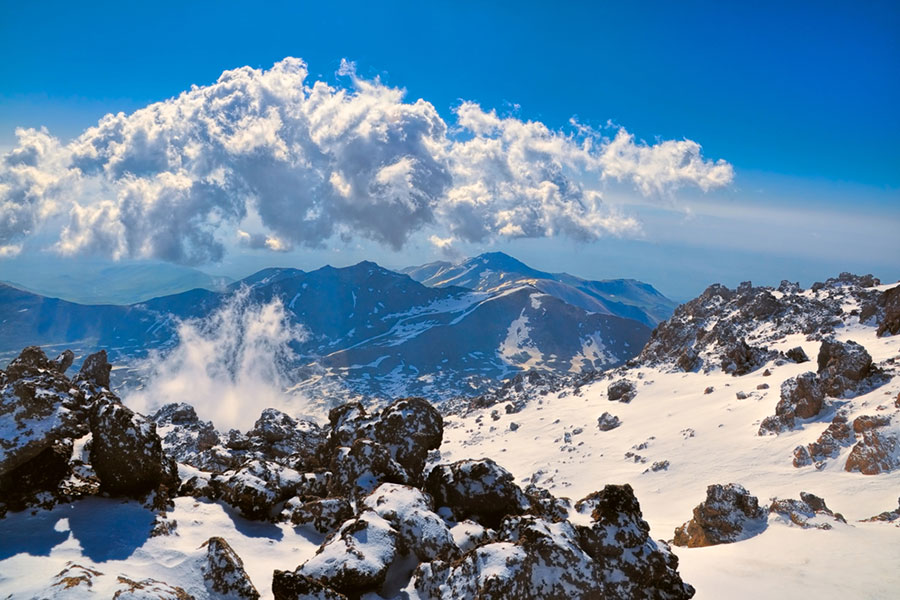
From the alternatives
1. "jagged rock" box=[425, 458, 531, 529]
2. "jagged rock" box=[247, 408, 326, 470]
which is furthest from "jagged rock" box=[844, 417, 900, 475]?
"jagged rock" box=[247, 408, 326, 470]

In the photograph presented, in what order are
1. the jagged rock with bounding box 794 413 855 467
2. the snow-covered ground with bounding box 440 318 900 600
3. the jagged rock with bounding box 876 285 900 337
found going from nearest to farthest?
the snow-covered ground with bounding box 440 318 900 600 < the jagged rock with bounding box 794 413 855 467 < the jagged rock with bounding box 876 285 900 337

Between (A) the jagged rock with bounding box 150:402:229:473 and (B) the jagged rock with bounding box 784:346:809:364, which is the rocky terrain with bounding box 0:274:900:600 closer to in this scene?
(A) the jagged rock with bounding box 150:402:229:473

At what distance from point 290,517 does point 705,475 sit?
39055 mm

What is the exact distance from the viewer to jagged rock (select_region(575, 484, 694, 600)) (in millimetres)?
16469

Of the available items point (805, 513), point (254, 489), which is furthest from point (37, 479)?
point (805, 513)

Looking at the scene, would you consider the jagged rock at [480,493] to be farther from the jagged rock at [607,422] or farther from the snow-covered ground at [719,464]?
the jagged rock at [607,422]

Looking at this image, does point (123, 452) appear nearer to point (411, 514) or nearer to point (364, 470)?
point (364, 470)

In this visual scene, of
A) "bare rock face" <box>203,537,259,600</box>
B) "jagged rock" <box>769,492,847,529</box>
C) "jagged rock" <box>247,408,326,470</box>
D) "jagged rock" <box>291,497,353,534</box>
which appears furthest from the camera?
"jagged rock" <box>247,408,326,470</box>

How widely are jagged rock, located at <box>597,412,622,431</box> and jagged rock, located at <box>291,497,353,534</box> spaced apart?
182 ft


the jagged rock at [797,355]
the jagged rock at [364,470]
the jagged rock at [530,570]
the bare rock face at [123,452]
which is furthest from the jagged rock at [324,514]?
the jagged rock at [797,355]

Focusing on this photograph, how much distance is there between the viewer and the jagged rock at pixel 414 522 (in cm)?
1981

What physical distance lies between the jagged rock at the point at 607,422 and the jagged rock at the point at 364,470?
5174 cm

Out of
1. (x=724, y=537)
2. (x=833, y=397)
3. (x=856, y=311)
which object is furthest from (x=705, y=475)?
(x=856, y=311)

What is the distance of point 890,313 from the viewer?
2689 inches
